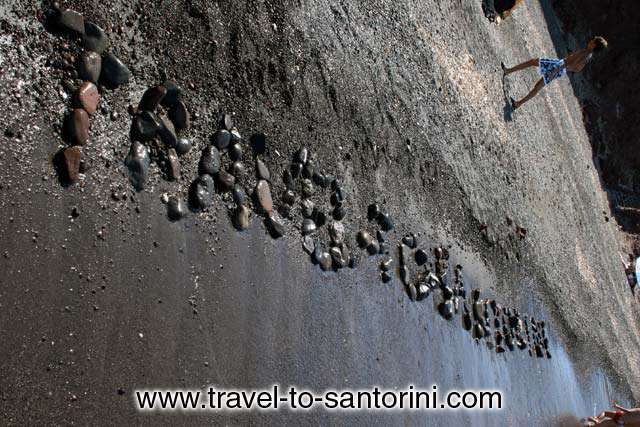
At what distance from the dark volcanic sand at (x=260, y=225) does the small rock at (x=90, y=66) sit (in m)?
0.10

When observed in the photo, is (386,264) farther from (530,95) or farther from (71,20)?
(530,95)

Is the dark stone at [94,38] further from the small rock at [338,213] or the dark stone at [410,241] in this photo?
the dark stone at [410,241]

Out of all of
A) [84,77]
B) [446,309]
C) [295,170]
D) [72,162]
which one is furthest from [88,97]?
[446,309]

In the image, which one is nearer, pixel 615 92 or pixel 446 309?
pixel 446 309

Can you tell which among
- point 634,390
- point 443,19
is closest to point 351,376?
point 443,19

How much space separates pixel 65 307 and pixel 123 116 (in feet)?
3.18

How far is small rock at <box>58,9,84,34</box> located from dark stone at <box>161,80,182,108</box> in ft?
1.66

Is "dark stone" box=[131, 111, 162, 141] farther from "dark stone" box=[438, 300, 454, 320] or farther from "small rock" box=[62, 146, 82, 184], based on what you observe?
"dark stone" box=[438, 300, 454, 320]

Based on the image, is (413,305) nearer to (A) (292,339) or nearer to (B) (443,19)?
(A) (292,339)

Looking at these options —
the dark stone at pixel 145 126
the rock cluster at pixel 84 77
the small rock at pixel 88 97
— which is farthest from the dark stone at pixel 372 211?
the small rock at pixel 88 97

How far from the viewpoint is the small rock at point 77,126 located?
2.82m

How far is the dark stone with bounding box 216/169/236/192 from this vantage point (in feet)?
11.4

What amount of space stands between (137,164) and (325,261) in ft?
4.79

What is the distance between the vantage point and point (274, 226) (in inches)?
147
